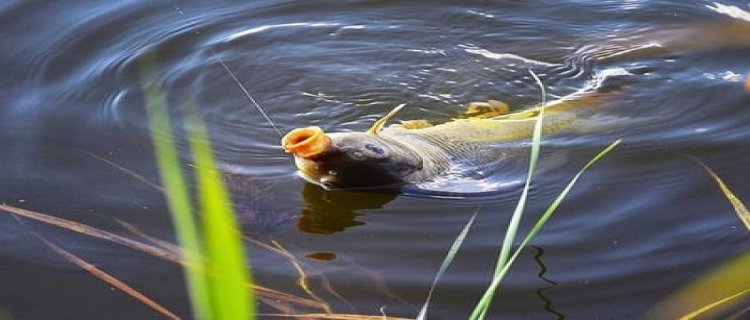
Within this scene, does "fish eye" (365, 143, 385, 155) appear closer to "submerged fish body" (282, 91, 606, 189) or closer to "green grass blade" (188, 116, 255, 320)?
"submerged fish body" (282, 91, 606, 189)

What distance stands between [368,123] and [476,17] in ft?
4.10

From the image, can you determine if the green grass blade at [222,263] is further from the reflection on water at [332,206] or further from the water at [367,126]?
the reflection on water at [332,206]

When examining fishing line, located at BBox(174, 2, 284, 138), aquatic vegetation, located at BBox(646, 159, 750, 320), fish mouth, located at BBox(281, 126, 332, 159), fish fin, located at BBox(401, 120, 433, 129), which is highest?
fish mouth, located at BBox(281, 126, 332, 159)

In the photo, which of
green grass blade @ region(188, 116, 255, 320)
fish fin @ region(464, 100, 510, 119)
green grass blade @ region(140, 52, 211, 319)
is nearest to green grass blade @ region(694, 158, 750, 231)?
fish fin @ region(464, 100, 510, 119)

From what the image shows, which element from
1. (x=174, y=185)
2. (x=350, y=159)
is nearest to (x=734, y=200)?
(x=350, y=159)

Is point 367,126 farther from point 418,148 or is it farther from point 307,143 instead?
point 307,143

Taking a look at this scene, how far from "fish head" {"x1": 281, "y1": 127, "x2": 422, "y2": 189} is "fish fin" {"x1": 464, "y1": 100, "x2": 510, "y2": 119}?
83cm

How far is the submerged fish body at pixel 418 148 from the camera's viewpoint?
12.3 ft

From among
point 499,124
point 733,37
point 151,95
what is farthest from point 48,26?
point 733,37

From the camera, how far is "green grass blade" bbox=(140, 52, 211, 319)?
60.6 inches

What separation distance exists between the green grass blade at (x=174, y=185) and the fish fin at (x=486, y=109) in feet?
4.13

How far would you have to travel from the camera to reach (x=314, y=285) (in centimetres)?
345

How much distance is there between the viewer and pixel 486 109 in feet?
16.0

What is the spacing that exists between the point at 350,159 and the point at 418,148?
0.44 metres
